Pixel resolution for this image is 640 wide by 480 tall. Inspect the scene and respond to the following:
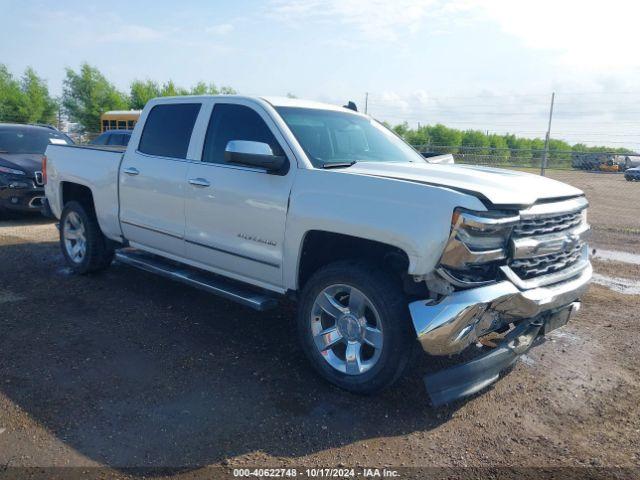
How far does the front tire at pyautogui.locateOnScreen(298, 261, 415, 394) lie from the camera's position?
138 inches

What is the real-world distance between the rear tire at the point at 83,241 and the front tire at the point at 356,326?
130 inches

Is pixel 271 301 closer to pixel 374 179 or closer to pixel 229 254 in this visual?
pixel 229 254

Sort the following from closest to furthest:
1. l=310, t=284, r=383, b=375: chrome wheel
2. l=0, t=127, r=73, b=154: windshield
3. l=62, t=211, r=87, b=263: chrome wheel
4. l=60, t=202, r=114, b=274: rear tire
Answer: l=310, t=284, r=383, b=375: chrome wheel
l=60, t=202, r=114, b=274: rear tire
l=62, t=211, r=87, b=263: chrome wheel
l=0, t=127, r=73, b=154: windshield

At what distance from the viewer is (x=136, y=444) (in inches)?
125

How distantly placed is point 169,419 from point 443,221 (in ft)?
6.81

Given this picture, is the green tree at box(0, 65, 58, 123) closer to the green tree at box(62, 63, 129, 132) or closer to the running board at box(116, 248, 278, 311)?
the green tree at box(62, 63, 129, 132)

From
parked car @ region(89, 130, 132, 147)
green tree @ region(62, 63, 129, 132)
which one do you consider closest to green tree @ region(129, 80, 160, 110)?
green tree @ region(62, 63, 129, 132)

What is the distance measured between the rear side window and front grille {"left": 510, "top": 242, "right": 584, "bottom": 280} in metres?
3.04

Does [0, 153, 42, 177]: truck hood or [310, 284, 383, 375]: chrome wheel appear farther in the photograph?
[0, 153, 42, 177]: truck hood

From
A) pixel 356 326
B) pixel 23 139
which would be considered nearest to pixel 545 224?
pixel 356 326

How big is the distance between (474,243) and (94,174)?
4351 millimetres

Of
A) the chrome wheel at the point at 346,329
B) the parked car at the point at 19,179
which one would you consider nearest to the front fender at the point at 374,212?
the chrome wheel at the point at 346,329

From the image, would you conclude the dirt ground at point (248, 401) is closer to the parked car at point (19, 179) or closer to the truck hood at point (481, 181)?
the truck hood at point (481, 181)

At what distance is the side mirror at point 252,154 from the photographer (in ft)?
12.9
